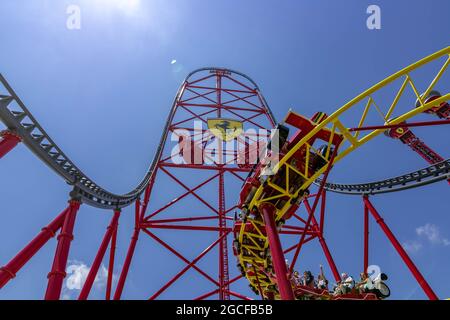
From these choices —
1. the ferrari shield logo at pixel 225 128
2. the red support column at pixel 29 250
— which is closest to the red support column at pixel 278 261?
the red support column at pixel 29 250

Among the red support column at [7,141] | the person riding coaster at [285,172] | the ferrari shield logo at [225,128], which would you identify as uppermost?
the ferrari shield logo at [225,128]

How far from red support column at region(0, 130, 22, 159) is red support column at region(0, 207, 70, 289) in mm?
1542

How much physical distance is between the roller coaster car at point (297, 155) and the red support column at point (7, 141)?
5154mm

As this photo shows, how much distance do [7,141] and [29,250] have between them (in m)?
1.83

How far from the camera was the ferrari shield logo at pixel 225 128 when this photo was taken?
1320cm

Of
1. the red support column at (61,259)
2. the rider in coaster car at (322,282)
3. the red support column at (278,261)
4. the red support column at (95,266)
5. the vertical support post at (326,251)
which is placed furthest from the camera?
the vertical support post at (326,251)

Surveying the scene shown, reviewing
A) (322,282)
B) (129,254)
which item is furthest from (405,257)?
(129,254)

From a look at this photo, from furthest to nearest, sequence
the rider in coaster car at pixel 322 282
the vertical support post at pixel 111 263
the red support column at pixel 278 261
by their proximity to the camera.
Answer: the rider in coaster car at pixel 322 282 < the vertical support post at pixel 111 263 < the red support column at pixel 278 261

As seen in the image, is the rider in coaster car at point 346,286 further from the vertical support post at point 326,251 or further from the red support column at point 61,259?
the red support column at point 61,259

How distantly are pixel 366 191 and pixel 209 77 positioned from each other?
367 inches

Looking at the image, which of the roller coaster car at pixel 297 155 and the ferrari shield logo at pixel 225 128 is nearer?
the roller coaster car at pixel 297 155

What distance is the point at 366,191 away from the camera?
11.1 m
